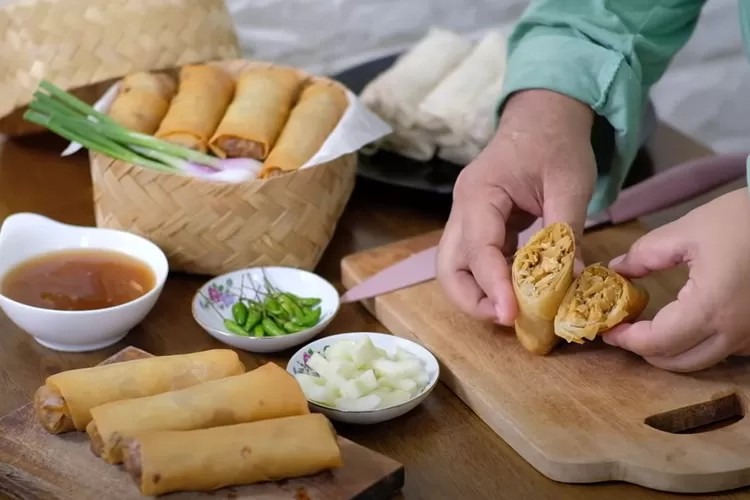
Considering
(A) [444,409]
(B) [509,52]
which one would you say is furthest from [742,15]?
(A) [444,409]

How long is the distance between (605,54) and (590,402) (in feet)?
1.35

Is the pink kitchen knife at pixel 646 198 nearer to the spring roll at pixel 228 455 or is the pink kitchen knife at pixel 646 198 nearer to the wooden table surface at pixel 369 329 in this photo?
the wooden table surface at pixel 369 329

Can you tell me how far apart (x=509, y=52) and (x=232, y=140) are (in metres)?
0.35

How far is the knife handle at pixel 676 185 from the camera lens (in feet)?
4.15

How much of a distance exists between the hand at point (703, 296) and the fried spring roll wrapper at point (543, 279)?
64mm

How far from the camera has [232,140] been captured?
1215 millimetres

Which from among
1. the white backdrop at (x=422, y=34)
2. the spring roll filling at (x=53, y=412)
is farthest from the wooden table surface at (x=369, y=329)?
the white backdrop at (x=422, y=34)

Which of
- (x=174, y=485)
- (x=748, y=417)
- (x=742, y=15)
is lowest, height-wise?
(x=748, y=417)

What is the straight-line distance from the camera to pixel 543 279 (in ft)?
3.16

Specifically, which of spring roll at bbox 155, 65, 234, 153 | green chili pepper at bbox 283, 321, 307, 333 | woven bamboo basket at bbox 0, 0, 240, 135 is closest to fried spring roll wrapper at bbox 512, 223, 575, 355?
green chili pepper at bbox 283, 321, 307, 333

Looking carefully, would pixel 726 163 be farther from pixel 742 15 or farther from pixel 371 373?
pixel 371 373

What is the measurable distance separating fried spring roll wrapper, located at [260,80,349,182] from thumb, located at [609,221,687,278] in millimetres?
376

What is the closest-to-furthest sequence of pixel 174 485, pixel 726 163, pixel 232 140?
pixel 174 485 < pixel 232 140 < pixel 726 163

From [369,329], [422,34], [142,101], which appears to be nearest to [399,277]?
[369,329]
